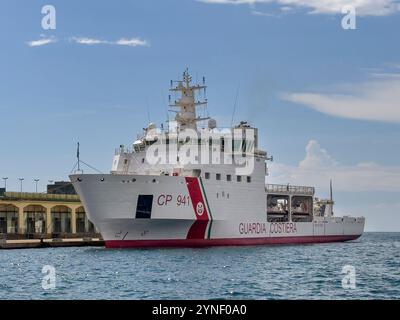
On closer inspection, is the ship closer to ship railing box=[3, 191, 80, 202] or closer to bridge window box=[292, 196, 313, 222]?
bridge window box=[292, 196, 313, 222]

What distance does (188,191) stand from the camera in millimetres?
51844

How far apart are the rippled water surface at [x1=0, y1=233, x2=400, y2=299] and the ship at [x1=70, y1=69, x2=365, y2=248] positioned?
169 inches

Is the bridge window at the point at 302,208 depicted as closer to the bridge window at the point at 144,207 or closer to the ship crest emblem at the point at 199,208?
the ship crest emblem at the point at 199,208

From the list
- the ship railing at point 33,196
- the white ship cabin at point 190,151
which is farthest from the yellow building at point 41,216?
the white ship cabin at point 190,151

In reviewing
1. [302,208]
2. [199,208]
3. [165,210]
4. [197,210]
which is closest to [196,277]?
[165,210]

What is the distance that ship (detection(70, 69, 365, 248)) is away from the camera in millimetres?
49469

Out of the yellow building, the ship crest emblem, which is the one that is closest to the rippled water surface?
the ship crest emblem

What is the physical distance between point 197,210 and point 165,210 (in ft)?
10.1

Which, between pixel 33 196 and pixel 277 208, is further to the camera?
pixel 33 196

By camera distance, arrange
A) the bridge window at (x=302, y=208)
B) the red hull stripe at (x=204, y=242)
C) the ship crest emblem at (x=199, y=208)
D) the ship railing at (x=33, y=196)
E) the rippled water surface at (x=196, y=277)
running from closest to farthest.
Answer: the rippled water surface at (x=196, y=277)
the red hull stripe at (x=204, y=242)
the ship crest emblem at (x=199, y=208)
the bridge window at (x=302, y=208)
the ship railing at (x=33, y=196)

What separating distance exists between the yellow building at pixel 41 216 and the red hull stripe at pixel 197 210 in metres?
28.5

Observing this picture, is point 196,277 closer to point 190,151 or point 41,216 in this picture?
point 190,151

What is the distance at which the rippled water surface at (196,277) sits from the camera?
25.8 m
